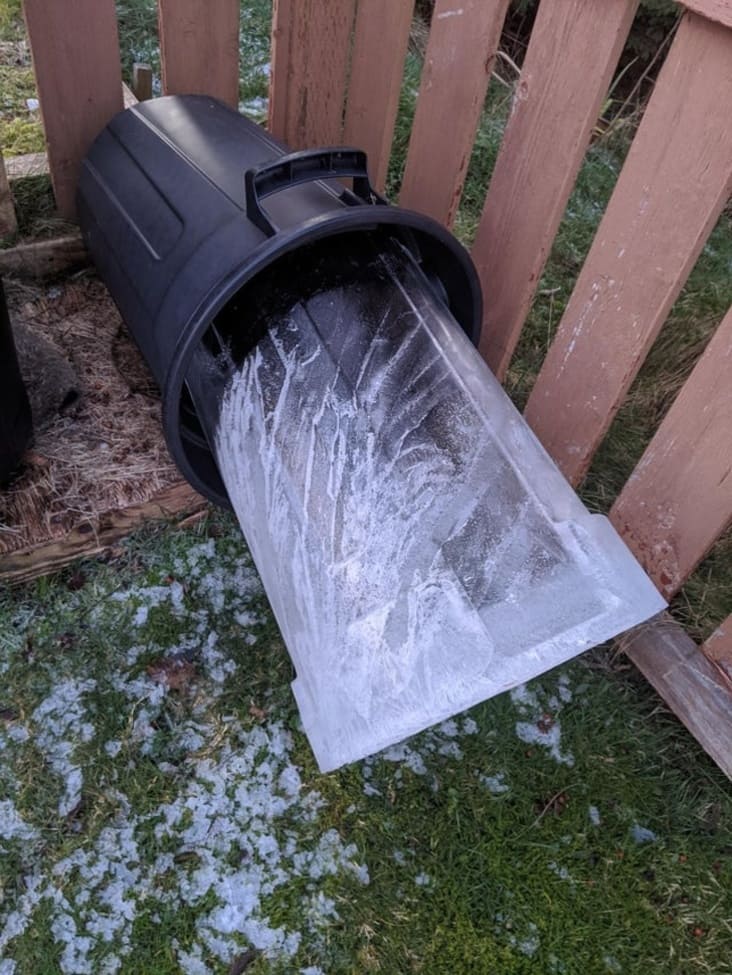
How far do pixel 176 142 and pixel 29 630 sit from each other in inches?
45.5

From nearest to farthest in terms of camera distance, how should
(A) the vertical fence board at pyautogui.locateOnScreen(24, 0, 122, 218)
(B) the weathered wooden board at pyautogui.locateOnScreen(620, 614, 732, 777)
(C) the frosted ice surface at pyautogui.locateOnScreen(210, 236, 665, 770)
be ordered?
(C) the frosted ice surface at pyautogui.locateOnScreen(210, 236, 665, 770)
(B) the weathered wooden board at pyautogui.locateOnScreen(620, 614, 732, 777)
(A) the vertical fence board at pyautogui.locateOnScreen(24, 0, 122, 218)

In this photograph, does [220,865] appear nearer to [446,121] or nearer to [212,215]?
[212,215]

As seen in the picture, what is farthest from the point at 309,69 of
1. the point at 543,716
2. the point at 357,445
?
the point at 543,716

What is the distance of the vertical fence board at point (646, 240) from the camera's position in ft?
4.15

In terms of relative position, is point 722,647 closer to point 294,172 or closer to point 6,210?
point 294,172

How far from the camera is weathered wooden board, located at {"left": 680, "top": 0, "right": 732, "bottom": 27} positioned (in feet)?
3.82

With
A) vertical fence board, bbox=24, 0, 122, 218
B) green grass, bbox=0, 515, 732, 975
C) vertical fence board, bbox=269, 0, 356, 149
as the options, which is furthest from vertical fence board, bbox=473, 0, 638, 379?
vertical fence board, bbox=24, 0, 122, 218

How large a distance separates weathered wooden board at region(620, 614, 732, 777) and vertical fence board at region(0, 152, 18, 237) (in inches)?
75.5

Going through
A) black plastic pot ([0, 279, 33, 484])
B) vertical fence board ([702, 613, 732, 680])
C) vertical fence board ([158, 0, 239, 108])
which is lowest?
vertical fence board ([702, 613, 732, 680])

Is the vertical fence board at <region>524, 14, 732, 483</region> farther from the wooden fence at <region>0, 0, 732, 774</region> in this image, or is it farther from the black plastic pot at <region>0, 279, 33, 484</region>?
the black plastic pot at <region>0, 279, 33, 484</region>

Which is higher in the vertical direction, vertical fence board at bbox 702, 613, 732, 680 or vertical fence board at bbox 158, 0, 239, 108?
vertical fence board at bbox 158, 0, 239, 108

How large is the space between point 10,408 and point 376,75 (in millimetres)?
1215

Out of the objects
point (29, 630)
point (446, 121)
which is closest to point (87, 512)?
point (29, 630)

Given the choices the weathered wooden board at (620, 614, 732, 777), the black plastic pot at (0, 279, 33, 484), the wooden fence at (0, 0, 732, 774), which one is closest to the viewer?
the wooden fence at (0, 0, 732, 774)
